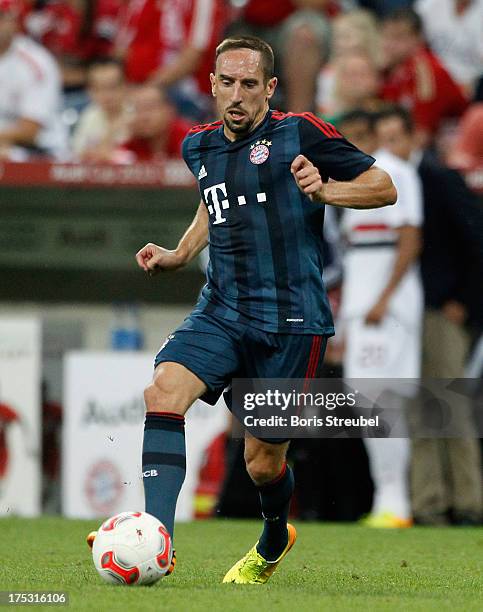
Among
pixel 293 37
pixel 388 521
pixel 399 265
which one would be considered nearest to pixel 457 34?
pixel 293 37

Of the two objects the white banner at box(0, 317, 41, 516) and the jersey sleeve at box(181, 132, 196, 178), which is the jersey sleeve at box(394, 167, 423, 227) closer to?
the white banner at box(0, 317, 41, 516)

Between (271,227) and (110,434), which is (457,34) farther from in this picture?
(271,227)

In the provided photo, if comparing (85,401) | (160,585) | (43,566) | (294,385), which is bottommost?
(85,401)

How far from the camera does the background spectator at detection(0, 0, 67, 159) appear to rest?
11000mm

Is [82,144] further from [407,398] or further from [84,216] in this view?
[407,398]

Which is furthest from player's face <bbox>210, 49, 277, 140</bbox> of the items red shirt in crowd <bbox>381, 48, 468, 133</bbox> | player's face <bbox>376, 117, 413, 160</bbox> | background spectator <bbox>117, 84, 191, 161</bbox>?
red shirt in crowd <bbox>381, 48, 468, 133</bbox>

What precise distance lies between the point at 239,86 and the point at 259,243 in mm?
600

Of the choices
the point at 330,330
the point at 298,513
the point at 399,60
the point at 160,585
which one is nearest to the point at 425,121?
the point at 399,60

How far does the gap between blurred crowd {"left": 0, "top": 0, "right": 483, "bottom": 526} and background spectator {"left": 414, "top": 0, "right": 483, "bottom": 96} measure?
0.01 meters

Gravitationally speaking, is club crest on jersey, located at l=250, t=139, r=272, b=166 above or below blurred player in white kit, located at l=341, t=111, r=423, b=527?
above

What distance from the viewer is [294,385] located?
5.40 meters

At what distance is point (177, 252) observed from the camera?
5.57 metres

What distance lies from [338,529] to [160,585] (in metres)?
3.77

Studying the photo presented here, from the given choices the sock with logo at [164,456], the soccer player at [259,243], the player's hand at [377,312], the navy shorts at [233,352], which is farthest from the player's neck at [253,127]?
the player's hand at [377,312]
